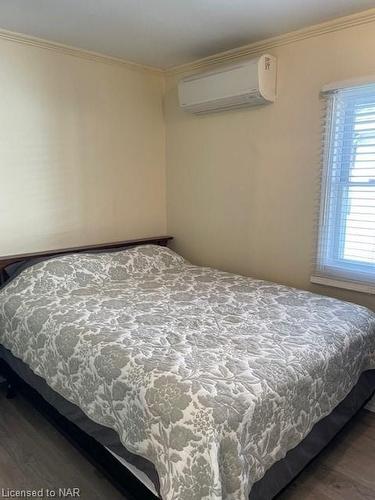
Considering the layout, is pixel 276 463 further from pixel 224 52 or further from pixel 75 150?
pixel 224 52

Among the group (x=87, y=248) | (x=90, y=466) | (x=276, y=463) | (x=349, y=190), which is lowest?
(x=90, y=466)

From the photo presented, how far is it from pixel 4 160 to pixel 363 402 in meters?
2.66

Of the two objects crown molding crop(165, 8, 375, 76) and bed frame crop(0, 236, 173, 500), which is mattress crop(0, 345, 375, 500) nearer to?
bed frame crop(0, 236, 173, 500)

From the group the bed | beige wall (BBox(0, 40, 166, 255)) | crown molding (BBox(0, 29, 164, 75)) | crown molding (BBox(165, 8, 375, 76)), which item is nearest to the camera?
the bed

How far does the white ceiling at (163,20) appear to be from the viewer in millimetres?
1980

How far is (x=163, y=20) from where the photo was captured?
85.3 inches

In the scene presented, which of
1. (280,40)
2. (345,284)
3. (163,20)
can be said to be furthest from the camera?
(280,40)

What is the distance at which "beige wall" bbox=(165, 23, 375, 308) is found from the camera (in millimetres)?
2316

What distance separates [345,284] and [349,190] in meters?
0.60

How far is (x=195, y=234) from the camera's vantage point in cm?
324

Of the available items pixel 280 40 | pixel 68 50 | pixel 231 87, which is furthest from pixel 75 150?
pixel 280 40

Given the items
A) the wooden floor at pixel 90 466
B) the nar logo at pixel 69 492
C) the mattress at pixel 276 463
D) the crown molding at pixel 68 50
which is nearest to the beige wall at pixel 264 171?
the crown molding at pixel 68 50

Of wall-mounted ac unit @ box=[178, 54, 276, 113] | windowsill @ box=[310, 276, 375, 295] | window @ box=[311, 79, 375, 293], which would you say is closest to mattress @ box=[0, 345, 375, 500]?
windowsill @ box=[310, 276, 375, 295]

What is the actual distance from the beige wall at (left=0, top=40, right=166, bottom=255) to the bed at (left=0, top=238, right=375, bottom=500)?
17.1 inches
